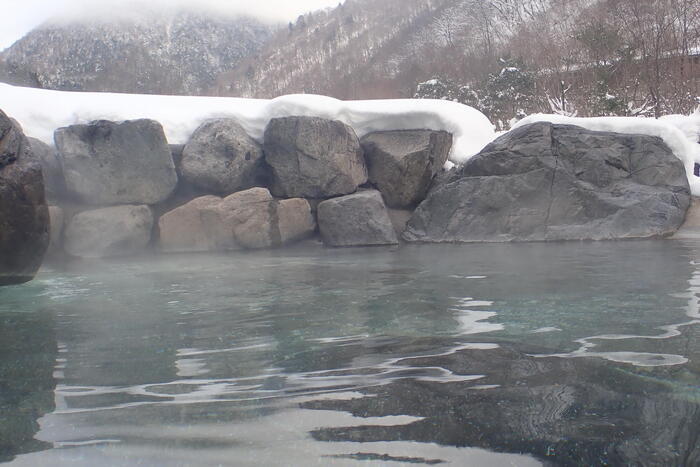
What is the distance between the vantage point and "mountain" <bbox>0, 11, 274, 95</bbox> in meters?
12.0

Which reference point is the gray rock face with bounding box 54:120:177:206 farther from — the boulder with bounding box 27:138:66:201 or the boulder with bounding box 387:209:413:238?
the boulder with bounding box 387:209:413:238

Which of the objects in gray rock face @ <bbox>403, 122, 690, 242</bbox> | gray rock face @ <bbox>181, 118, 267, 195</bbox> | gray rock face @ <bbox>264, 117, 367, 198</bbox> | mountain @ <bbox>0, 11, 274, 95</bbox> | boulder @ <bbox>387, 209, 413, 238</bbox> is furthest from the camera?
mountain @ <bbox>0, 11, 274, 95</bbox>

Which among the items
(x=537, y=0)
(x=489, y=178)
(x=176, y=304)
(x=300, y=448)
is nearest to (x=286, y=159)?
(x=489, y=178)

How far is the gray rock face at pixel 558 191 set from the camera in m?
5.82

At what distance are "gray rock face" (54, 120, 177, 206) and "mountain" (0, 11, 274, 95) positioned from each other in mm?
4253

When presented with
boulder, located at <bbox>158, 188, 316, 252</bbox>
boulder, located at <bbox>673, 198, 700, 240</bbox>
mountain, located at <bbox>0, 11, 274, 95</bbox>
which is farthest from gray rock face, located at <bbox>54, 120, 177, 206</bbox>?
boulder, located at <bbox>673, 198, 700, 240</bbox>

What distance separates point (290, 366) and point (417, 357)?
1.22 feet

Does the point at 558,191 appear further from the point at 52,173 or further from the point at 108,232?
the point at 52,173

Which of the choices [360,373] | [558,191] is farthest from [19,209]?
[558,191]

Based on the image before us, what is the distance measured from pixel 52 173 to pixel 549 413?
5656mm

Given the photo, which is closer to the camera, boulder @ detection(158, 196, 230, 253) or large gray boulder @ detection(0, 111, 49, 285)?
large gray boulder @ detection(0, 111, 49, 285)

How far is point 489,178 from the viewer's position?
243 inches

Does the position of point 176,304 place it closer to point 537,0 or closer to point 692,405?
point 692,405

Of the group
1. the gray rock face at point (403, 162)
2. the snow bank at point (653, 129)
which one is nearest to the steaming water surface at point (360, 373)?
the gray rock face at point (403, 162)
